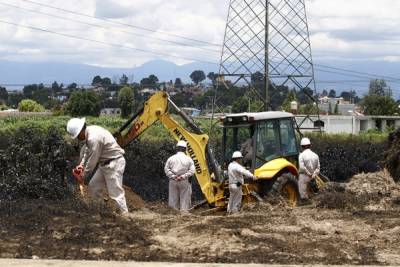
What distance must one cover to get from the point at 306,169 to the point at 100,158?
16.8ft

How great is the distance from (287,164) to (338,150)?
1020 centimetres

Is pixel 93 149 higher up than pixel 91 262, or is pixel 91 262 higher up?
pixel 93 149

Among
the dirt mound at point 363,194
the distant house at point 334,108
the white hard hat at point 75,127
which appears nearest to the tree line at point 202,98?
the distant house at point 334,108

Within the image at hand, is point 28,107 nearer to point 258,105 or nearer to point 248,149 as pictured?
point 258,105

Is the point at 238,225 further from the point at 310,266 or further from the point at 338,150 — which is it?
the point at 338,150

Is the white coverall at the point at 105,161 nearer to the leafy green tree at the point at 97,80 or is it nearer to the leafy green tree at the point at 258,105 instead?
the leafy green tree at the point at 258,105

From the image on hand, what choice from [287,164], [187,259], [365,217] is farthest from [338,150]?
[187,259]

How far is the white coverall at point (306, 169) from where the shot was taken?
1419cm

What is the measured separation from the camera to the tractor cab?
1375 centimetres

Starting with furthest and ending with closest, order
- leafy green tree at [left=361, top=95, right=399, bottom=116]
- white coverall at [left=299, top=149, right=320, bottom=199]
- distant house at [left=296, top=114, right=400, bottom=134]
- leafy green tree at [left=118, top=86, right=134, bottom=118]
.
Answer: leafy green tree at [left=361, top=95, right=399, bottom=116]
distant house at [left=296, top=114, right=400, bottom=134]
leafy green tree at [left=118, top=86, right=134, bottom=118]
white coverall at [left=299, top=149, right=320, bottom=199]

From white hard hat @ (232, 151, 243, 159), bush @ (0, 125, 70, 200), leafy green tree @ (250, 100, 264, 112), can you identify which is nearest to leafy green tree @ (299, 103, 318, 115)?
leafy green tree @ (250, 100, 264, 112)

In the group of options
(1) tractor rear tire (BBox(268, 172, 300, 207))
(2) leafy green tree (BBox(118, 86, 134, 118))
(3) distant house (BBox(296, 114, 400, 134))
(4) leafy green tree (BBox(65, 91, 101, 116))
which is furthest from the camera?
(3) distant house (BBox(296, 114, 400, 134))

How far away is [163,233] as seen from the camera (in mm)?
8023

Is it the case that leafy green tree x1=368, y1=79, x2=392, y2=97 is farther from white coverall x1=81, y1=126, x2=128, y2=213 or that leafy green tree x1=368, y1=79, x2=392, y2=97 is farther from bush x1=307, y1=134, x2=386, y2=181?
white coverall x1=81, y1=126, x2=128, y2=213
